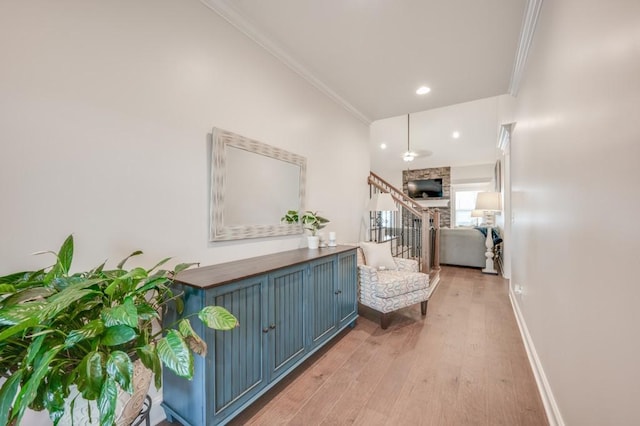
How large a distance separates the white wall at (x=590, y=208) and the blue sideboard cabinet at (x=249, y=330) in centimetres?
156

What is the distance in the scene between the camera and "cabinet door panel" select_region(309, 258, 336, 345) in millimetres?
2205

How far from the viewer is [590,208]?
111 cm

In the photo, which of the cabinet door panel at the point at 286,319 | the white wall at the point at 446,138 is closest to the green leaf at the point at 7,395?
the cabinet door panel at the point at 286,319

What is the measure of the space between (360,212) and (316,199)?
118 centimetres

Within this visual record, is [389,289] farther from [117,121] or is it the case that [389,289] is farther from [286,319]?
[117,121]

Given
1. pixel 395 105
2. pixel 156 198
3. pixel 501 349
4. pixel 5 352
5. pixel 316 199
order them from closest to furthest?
pixel 5 352 → pixel 156 198 → pixel 501 349 → pixel 316 199 → pixel 395 105

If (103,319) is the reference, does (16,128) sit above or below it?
above

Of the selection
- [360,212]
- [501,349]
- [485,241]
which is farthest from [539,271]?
[485,241]

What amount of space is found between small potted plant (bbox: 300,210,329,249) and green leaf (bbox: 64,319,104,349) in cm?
195

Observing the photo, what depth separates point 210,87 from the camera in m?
1.92

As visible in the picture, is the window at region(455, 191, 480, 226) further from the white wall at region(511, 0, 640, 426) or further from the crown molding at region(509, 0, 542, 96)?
the white wall at region(511, 0, 640, 426)

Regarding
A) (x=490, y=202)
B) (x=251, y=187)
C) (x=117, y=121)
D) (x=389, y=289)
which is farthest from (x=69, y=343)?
(x=490, y=202)

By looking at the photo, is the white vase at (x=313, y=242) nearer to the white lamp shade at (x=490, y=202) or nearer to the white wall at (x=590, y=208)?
the white wall at (x=590, y=208)

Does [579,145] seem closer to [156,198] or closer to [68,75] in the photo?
[156,198]
